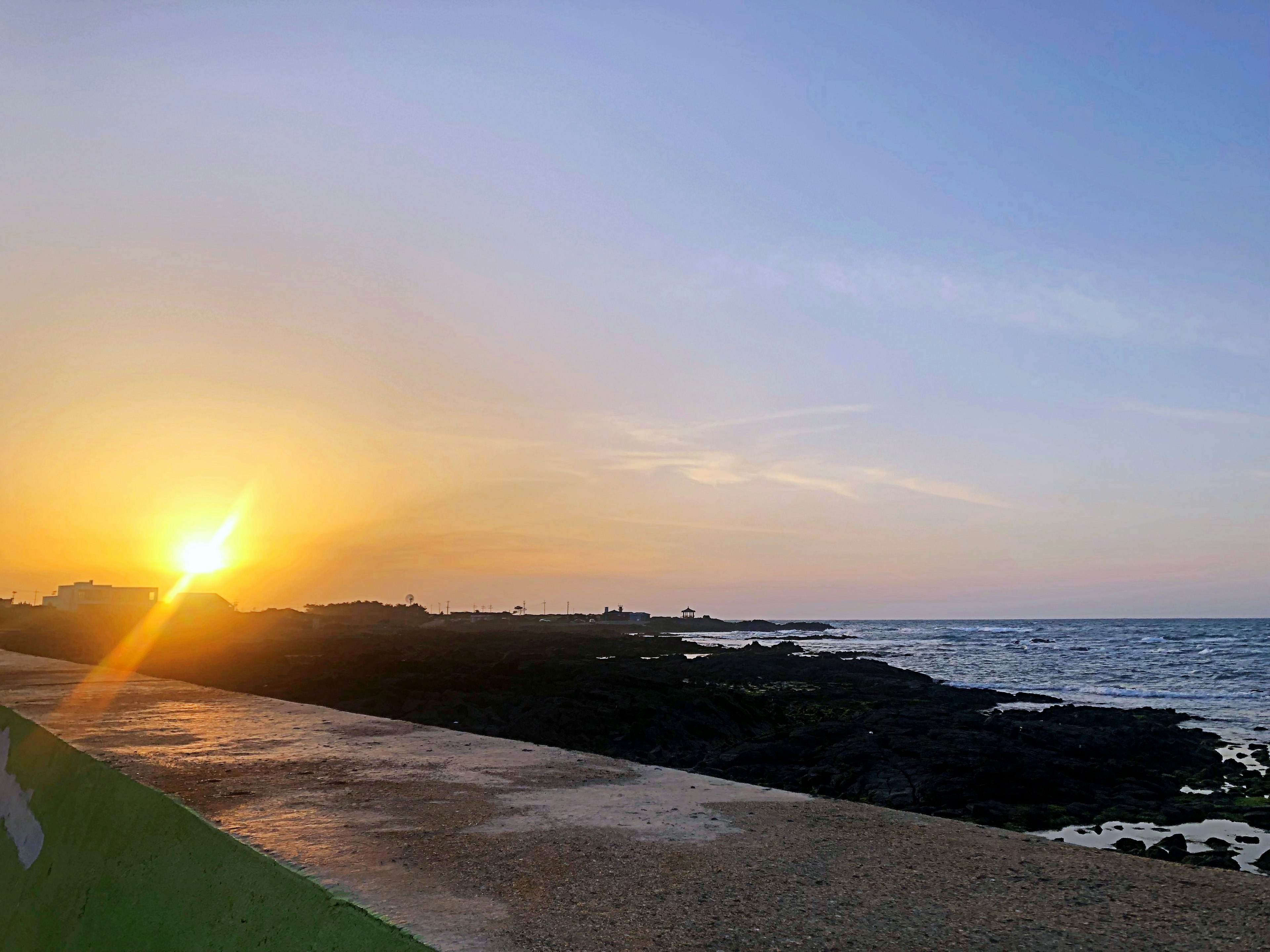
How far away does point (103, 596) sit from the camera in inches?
3068

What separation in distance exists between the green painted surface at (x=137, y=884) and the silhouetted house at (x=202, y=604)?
68434mm

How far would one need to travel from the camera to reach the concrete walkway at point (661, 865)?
2898 millimetres

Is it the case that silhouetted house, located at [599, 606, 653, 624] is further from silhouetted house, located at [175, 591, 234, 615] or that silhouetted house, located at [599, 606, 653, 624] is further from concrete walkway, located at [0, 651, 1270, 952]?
concrete walkway, located at [0, 651, 1270, 952]

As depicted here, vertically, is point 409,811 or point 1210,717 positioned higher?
point 409,811

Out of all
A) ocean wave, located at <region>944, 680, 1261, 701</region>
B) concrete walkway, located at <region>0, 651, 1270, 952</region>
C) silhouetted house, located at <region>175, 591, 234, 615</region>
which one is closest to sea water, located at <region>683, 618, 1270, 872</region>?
ocean wave, located at <region>944, 680, 1261, 701</region>

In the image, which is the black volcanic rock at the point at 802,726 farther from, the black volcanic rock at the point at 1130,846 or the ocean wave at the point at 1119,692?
the ocean wave at the point at 1119,692

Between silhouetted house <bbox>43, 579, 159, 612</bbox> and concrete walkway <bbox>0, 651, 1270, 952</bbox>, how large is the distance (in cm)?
7928

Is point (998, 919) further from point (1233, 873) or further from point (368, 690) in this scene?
point (368, 690)

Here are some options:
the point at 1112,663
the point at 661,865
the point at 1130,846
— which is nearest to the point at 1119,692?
the point at 1112,663

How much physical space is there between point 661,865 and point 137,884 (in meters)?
2.78

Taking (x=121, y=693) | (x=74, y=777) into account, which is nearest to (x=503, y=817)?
(x=74, y=777)

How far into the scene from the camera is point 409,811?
4.55 metres

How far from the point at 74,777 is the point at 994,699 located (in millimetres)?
32821

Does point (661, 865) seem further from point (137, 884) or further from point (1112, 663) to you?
point (1112, 663)
